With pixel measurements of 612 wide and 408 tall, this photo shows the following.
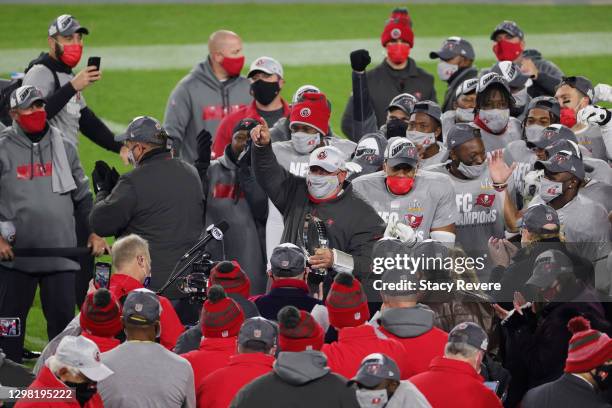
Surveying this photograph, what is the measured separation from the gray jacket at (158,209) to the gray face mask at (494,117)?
74.4 inches

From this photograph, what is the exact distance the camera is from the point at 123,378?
5234 mm

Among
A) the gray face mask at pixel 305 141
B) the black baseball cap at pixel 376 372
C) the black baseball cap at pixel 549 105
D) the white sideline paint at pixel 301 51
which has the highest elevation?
the white sideline paint at pixel 301 51

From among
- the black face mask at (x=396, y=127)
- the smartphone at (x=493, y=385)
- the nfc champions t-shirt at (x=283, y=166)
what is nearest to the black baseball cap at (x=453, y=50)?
the black face mask at (x=396, y=127)

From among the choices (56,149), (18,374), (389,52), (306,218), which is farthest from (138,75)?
(18,374)

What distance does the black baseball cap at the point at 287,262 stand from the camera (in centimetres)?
610

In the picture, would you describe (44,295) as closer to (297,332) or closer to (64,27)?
(64,27)

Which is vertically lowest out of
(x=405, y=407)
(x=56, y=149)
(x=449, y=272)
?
(x=405, y=407)

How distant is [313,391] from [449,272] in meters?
1.50

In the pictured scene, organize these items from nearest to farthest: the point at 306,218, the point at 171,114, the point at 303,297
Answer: the point at 303,297 → the point at 306,218 → the point at 171,114

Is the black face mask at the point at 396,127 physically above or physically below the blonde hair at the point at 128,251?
above

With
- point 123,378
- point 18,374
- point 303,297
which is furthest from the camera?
point 303,297

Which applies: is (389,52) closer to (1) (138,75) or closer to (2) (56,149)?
(2) (56,149)

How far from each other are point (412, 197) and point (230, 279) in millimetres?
1387

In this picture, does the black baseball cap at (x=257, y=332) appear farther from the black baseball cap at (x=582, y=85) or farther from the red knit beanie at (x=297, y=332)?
the black baseball cap at (x=582, y=85)
